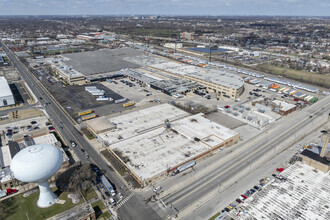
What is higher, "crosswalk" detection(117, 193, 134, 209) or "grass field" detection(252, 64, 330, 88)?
"grass field" detection(252, 64, 330, 88)

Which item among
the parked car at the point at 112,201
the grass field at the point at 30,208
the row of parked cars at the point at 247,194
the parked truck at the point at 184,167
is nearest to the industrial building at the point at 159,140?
the parked truck at the point at 184,167

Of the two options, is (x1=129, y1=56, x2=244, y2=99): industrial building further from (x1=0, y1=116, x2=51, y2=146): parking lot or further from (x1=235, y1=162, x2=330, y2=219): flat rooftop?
(x1=0, y1=116, x2=51, y2=146): parking lot

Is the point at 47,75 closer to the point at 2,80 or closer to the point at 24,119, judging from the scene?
the point at 2,80

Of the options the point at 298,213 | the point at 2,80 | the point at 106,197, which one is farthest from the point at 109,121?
the point at 2,80

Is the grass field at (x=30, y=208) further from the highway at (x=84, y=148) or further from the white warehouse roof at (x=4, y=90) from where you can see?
the white warehouse roof at (x=4, y=90)

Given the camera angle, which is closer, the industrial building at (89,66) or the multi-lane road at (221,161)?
the multi-lane road at (221,161)

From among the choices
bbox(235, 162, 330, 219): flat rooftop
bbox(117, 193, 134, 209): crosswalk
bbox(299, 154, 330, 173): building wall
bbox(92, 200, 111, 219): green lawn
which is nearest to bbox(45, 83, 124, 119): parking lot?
bbox(117, 193, 134, 209): crosswalk

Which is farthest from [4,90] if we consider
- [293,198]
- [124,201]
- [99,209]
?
[293,198]
